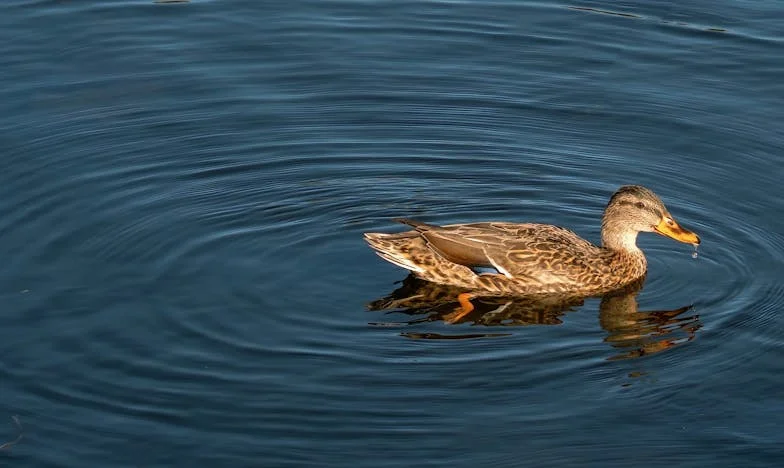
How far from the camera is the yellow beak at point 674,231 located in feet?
40.4

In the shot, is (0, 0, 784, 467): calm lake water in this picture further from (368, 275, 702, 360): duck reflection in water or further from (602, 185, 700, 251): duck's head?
(602, 185, 700, 251): duck's head

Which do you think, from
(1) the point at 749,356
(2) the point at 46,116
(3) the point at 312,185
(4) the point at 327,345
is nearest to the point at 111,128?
(2) the point at 46,116

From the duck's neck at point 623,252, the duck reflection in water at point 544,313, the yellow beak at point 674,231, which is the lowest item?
the duck reflection in water at point 544,313

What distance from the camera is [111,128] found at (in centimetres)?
1487

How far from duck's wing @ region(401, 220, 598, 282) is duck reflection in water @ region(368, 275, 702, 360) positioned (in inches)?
9.2

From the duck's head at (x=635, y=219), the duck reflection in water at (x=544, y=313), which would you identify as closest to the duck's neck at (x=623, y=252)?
the duck's head at (x=635, y=219)

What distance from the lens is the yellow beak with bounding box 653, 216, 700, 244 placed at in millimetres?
12305

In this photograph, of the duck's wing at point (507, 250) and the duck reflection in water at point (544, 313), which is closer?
the duck reflection in water at point (544, 313)

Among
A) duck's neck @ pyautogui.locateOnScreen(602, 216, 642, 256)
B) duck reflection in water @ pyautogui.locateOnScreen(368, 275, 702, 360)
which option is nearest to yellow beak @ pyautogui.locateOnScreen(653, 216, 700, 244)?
duck's neck @ pyautogui.locateOnScreen(602, 216, 642, 256)

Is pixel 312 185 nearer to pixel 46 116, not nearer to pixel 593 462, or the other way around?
pixel 46 116

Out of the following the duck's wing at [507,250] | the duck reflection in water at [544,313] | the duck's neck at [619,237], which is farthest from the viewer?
the duck's neck at [619,237]

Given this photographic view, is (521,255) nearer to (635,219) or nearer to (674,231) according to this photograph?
(635,219)

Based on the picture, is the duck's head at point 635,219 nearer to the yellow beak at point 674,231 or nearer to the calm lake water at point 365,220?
the yellow beak at point 674,231

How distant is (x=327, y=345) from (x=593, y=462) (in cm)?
234
